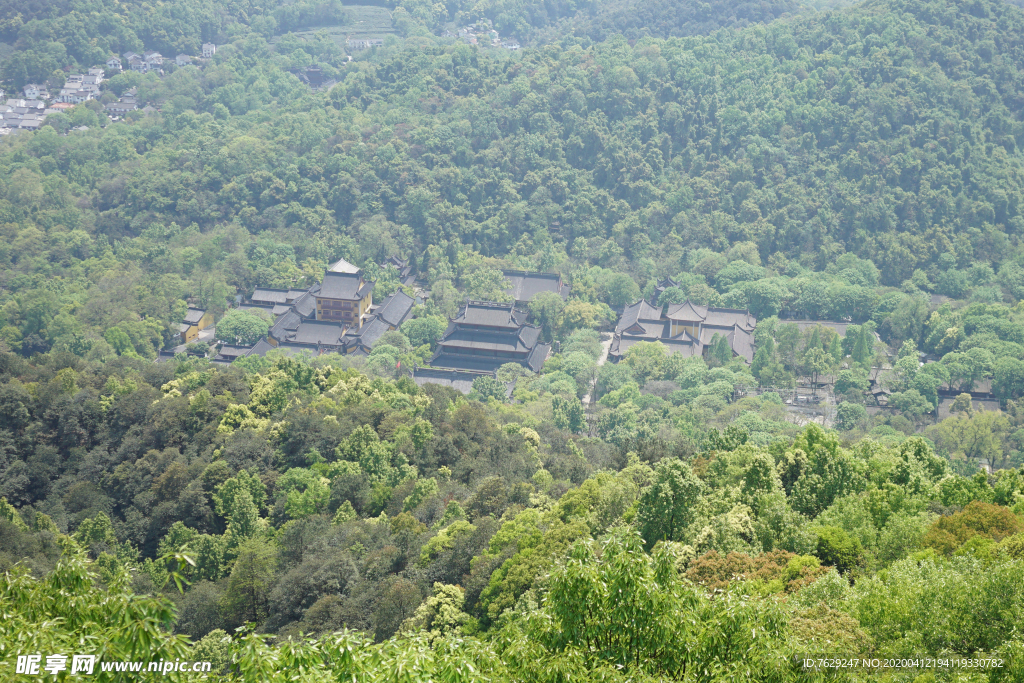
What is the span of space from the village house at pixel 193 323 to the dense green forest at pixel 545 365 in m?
0.64

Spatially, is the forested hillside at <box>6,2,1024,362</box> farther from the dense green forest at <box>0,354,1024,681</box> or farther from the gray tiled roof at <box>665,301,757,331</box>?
the dense green forest at <box>0,354,1024,681</box>

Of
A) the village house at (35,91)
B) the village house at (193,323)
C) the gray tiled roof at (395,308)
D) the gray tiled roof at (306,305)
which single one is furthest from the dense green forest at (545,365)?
the gray tiled roof at (306,305)

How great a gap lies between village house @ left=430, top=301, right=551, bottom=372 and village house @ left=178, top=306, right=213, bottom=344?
12.6m

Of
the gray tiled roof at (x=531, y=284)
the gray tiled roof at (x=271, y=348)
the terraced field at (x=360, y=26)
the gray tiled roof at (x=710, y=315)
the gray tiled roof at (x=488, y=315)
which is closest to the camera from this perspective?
the gray tiled roof at (x=271, y=348)

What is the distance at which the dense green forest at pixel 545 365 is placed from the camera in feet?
38.5

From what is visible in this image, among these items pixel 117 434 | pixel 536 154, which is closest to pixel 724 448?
pixel 117 434

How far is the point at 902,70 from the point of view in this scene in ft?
209

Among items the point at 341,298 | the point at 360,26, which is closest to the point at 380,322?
the point at 341,298

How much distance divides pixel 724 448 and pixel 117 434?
19.1 m

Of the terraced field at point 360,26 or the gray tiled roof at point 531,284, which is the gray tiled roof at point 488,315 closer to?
the gray tiled roof at point 531,284

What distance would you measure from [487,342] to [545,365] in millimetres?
3258

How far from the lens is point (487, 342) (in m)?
46.2

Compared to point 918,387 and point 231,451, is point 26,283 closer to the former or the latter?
point 231,451

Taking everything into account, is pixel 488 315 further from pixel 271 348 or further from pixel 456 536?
pixel 456 536
